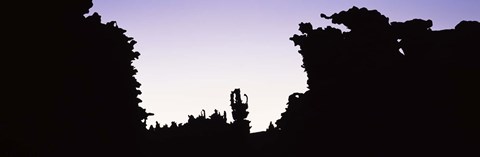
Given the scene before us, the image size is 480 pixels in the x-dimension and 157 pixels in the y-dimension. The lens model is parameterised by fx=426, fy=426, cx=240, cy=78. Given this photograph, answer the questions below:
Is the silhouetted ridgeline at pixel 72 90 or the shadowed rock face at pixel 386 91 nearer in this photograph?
the silhouetted ridgeline at pixel 72 90

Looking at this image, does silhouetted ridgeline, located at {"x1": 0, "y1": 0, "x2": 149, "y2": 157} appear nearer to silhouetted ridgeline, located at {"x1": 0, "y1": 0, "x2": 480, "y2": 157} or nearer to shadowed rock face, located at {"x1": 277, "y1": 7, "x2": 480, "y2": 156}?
silhouetted ridgeline, located at {"x1": 0, "y1": 0, "x2": 480, "y2": 157}

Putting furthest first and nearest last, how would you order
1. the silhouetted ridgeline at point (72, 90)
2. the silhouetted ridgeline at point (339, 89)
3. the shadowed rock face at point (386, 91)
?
the shadowed rock face at point (386, 91), the silhouetted ridgeline at point (339, 89), the silhouetted ridgeline at point (72, 90)

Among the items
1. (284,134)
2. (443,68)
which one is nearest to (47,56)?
(284,134)

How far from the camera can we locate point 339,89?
14281 mm

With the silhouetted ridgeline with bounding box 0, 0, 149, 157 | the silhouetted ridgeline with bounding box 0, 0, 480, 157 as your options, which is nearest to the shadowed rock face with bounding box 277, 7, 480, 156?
the silhouetted ridgeline with bounding box 0, 0, 480, 157

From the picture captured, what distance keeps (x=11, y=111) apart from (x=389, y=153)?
415 inches

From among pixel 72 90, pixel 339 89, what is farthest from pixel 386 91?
pixel 72 90

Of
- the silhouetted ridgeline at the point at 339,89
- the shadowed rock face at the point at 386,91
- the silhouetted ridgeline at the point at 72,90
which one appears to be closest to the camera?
the silhouetted ridgeline at the point at 72,90

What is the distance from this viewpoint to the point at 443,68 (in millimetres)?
13008

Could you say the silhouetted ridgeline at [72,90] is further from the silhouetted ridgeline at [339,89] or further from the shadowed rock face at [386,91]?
the shadowed rock face at [386,91]

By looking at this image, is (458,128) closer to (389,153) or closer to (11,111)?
(389,153)

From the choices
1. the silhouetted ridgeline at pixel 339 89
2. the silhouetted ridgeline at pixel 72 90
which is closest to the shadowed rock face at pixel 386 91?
the silhouetted ridgeline at pixel 339 89

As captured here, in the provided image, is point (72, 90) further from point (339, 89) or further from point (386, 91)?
point (386, 91)

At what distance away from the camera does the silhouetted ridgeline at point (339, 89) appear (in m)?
10.9
